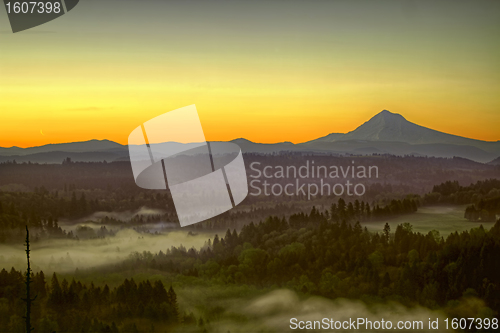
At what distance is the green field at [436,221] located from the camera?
96.5m

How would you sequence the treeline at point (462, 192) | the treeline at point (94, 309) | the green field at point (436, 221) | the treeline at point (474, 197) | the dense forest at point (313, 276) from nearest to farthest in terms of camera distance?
the dense forest at point (313, 276) < the treeline at point (94, 309) < the green field at point (436, 221) < the treeline at point (474, 197) < the treeline at point (462, 192)

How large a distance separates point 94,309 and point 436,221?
251ft

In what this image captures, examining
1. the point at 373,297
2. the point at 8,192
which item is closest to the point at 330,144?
the point at 373,297

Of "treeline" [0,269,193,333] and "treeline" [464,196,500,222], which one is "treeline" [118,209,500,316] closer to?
"treeline" [464,196,500,222]

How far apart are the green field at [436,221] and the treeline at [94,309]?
51217 millimetres

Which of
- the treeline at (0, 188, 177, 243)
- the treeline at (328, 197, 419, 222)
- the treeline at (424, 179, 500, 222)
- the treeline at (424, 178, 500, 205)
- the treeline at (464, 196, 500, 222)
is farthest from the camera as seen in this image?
the treeline at (0, 188, 177, 243)

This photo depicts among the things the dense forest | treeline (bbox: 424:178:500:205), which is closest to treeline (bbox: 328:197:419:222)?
treeline (bbox: 424:178:500:205)

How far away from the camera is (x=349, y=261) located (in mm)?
92500

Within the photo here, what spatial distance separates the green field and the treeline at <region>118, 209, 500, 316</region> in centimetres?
383

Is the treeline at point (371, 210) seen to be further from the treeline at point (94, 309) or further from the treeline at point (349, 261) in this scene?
the treeline at point (94, 309)

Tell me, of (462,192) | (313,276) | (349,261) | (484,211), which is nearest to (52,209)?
(313,276)

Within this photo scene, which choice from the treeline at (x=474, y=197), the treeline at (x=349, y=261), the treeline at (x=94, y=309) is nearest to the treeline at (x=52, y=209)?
the treeline at (x=349, y=261)

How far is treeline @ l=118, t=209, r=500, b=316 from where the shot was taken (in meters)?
78.9

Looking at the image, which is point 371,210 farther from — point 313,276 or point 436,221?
point 313,276
